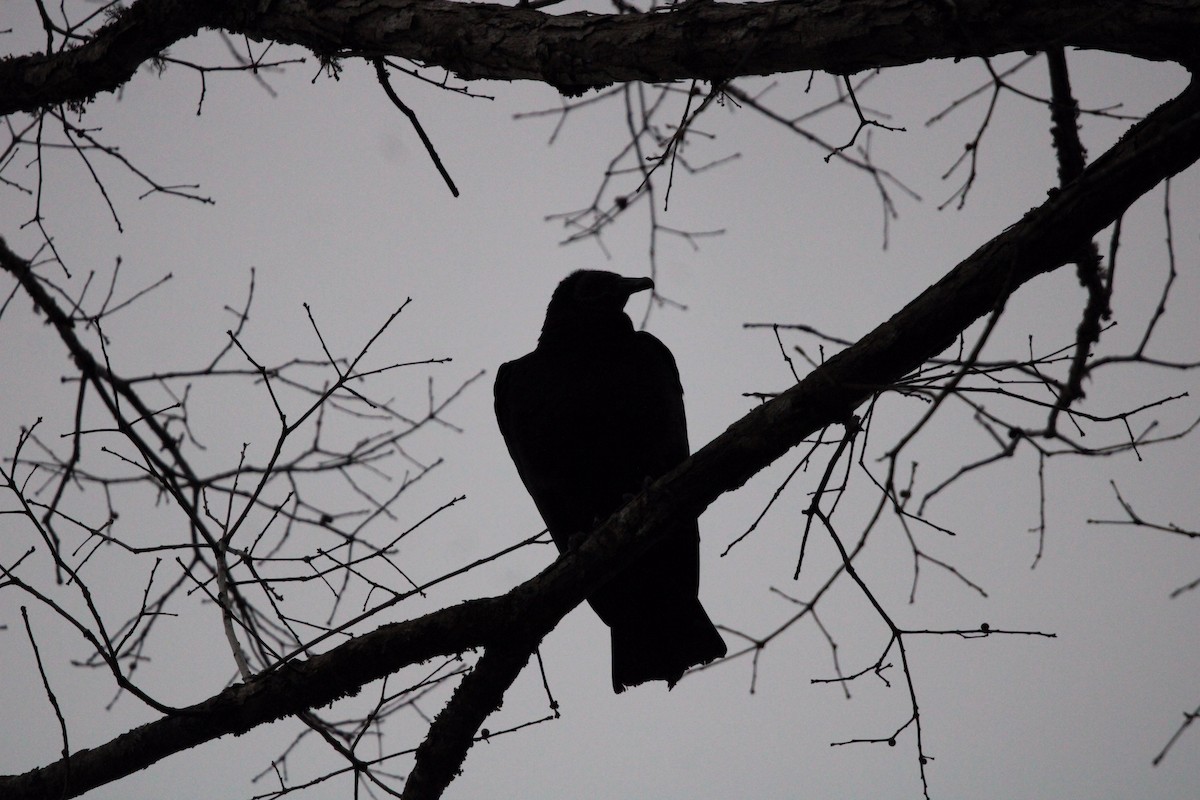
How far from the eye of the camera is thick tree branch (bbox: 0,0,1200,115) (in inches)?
81.4

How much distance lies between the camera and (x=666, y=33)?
2.39 metres

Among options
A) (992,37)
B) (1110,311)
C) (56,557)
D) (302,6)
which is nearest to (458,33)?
(302,6)

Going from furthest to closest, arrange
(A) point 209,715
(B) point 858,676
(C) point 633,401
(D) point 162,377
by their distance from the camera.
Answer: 1. (C) point 633,401
2. (D) point 162,377
3. (B) point 858,676
4. (A) point 209,715

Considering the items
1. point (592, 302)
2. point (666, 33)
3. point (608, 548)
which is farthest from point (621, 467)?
point (666, 33)

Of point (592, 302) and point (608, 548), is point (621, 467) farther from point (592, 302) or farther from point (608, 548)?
point (608, 548)

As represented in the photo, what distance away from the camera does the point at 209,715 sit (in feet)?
8.45

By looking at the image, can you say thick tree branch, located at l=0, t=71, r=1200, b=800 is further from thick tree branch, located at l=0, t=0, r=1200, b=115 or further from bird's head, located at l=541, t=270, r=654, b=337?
bird's head, located at l=541, t=270, r=654, b=337

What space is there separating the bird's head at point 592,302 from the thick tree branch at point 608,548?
6.19 ft

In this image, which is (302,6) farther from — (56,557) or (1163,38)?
(1163,38)

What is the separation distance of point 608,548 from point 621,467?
129cm

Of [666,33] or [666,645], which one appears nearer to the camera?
[666,33]

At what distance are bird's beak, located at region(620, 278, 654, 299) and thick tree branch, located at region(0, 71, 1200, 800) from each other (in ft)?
6.69

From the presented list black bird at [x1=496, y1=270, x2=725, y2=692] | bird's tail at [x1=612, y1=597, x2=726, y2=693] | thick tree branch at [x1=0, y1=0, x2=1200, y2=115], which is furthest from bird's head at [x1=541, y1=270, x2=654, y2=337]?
thick tree branch at [x1=0, y1=0, x2=1200, y2=115]

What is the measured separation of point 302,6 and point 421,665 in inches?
81.8
